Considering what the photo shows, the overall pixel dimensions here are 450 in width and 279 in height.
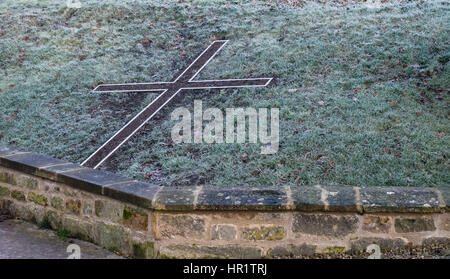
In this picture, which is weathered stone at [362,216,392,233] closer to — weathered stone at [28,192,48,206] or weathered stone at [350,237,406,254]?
weathered stone at [350,237,406,254]

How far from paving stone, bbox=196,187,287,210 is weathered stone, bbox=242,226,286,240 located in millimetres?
160

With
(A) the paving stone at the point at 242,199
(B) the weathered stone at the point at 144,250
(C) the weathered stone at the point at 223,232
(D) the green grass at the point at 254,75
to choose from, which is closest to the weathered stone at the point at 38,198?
(D) the green grass at the point at 254,75

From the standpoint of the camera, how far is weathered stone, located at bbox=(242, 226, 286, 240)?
338 cm

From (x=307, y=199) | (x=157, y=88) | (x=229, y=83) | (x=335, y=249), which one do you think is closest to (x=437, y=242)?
(x=335, y=249)

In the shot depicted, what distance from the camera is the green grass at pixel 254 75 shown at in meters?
4.82

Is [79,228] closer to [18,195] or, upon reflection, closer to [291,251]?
[18,195]

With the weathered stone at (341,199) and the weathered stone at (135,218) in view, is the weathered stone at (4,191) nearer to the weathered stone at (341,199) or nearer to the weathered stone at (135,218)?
the weathered stone at (135,218)

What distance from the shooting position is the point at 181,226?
11.3 feet

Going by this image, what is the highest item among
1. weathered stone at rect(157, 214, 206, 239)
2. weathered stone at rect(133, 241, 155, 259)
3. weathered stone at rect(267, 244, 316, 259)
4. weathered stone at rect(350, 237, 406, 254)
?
weathered stone at rect(157, 214, 206, 239)

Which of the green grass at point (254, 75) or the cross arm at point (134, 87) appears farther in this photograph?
the cross arm at point (134, 87)

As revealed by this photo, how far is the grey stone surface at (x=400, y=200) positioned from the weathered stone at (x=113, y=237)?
1883mm

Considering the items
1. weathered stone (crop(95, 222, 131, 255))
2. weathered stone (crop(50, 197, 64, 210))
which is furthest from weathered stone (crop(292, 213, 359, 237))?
weathered stone (crop(50, 197, 64, 210))
